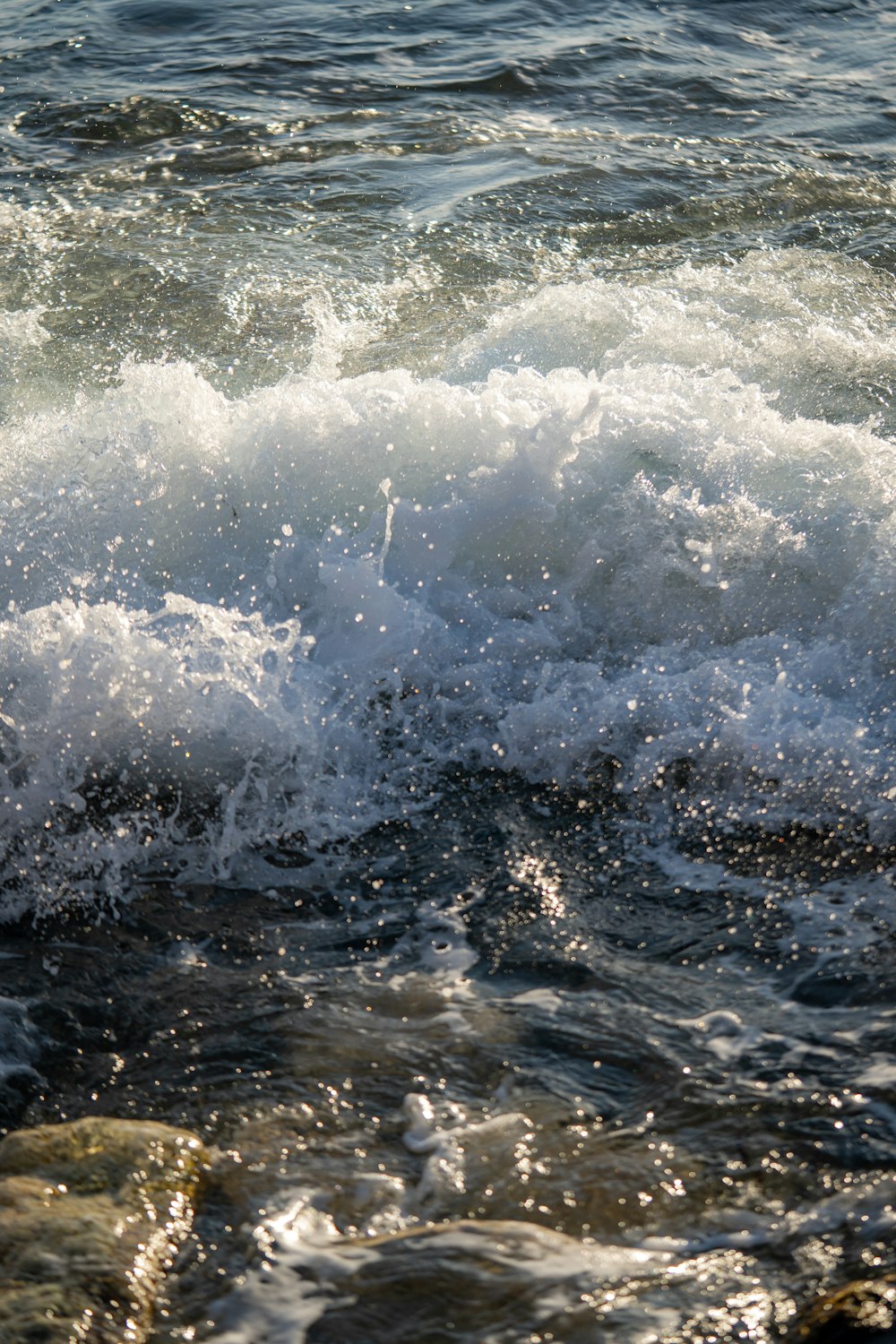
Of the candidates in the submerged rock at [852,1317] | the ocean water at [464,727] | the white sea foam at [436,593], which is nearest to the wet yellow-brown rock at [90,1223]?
the ocean water at [464,727]

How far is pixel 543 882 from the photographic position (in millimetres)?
3480

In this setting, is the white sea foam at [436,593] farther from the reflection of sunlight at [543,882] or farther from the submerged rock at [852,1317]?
the submerged rock at [852,1317]

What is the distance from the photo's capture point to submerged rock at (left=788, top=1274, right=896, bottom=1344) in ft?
7.16

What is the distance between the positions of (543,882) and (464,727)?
786 mm

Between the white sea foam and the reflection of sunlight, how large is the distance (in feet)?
1.34

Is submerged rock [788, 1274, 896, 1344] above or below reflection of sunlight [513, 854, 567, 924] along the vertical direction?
above

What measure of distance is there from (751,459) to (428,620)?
1.47 meters

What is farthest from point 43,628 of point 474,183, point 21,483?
point 474,183

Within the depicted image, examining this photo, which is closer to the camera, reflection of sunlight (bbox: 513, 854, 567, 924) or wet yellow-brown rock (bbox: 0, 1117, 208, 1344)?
wet yellow-brown rock (bbox: 0, 1117, 208, 1344)

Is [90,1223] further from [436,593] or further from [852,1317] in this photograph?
[436,593]

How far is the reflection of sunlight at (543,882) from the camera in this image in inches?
133

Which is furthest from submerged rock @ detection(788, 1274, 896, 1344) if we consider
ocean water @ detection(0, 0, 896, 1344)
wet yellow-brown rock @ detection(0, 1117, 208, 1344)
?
wet yellow-brown rock @ detection(0, 1117, 208, 1344)

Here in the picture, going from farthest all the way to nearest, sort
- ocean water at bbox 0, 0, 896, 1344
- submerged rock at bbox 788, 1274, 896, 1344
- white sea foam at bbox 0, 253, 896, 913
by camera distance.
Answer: white sea foam at bbox 0, 253, 896, 913 < ocean water at bbox 0, 0, 896, 1344 < submerged rock at bbox 788, 1274, 896, 1344

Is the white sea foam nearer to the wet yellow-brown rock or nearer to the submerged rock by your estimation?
the wet yellow-brown rock
